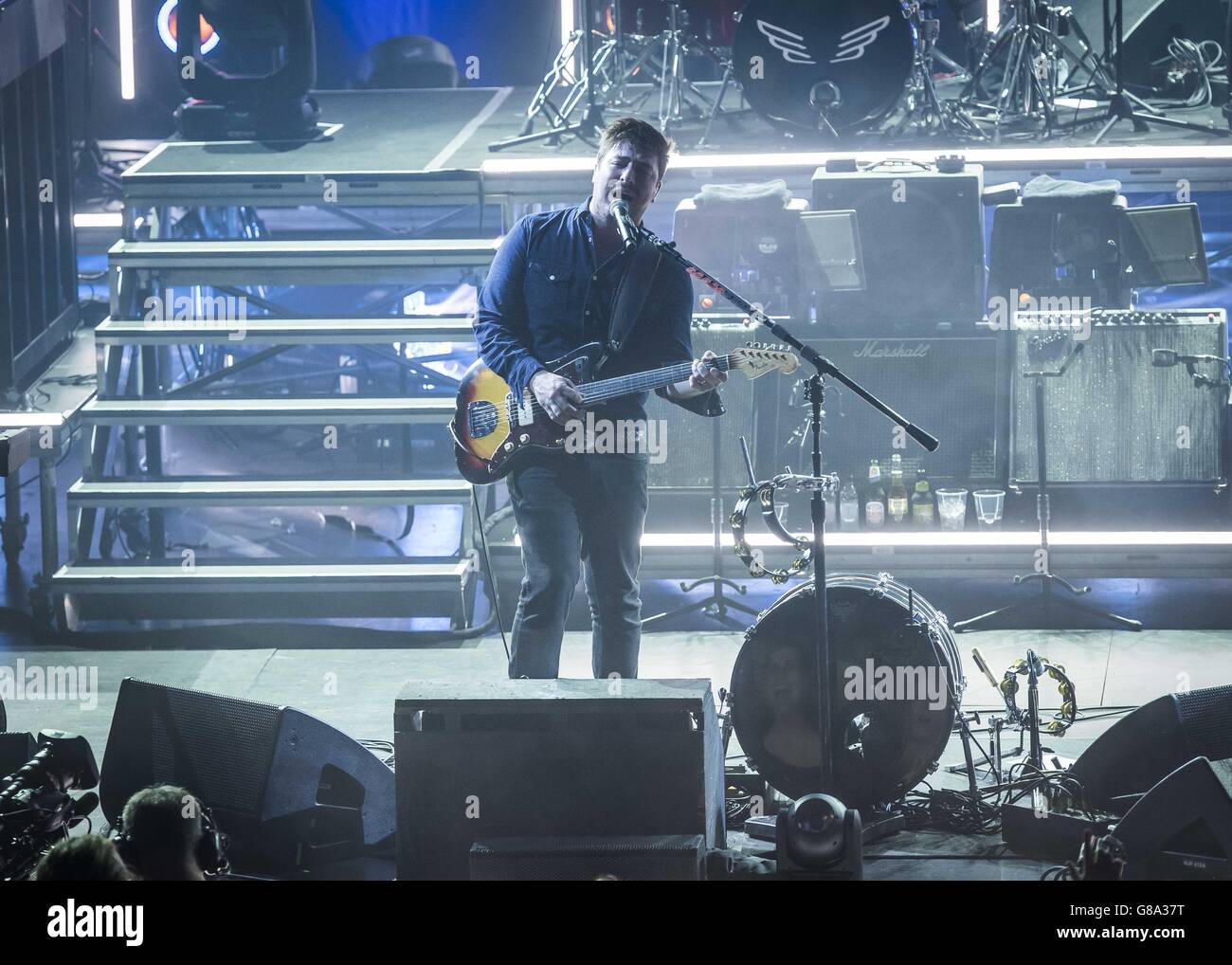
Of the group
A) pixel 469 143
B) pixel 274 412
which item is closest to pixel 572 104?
pixel 469 143

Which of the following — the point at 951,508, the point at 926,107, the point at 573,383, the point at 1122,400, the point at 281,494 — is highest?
the point at 926,107

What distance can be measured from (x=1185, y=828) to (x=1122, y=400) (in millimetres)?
3987

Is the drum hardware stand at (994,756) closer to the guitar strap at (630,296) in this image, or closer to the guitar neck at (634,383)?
the guitar neck at (634,383)

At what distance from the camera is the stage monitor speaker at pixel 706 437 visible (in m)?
7.41

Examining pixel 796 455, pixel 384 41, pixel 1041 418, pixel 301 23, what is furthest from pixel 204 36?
pixel 1041 418

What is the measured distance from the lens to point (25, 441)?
15.5ft

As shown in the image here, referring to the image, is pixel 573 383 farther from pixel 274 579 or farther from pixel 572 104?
pixel 572 104

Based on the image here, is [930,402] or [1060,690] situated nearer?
[1060,690]

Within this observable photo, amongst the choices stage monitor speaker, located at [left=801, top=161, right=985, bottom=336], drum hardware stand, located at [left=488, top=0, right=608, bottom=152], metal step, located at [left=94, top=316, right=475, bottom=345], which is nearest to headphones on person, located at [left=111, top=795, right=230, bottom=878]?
metal step, located at [left=94, top=316, right=475, bottom=345]

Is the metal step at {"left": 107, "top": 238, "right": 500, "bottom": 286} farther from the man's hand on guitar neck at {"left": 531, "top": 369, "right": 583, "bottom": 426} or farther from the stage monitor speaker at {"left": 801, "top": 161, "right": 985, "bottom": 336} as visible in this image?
the man's hand on guitar neck at {"left": 531, "top": 369, "right": 583, "bottom": 426}

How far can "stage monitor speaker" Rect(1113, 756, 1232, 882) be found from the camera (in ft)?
11.4

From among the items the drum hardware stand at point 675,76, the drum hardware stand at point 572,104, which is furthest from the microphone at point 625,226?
the drum hardware stand at point 572,104

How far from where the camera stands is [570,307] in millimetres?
4449

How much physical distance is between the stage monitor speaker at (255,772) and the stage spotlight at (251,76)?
5324 millimetres
